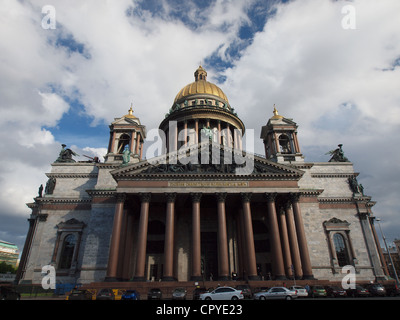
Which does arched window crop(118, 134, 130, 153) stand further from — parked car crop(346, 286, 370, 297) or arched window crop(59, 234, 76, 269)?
parked car crop(346, 286, 370, 297)

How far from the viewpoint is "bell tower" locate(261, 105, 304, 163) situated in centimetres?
3856

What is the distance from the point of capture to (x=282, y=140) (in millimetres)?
41781

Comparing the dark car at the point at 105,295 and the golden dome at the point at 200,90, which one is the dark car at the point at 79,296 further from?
the golden dome at the point at 200,90

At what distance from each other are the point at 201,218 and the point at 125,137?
57.8 feet

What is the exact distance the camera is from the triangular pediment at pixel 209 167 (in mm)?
29359

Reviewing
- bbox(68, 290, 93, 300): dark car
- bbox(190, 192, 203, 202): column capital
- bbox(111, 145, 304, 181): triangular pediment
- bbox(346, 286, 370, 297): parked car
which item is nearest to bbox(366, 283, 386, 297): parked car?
bbox(346, 286, 370, 297): parked car

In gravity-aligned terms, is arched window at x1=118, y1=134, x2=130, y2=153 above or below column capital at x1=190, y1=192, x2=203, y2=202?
above

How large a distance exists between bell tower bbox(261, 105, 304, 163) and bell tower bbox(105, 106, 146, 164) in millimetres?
20271

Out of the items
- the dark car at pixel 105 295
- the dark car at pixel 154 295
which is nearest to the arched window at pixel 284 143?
the dark car at pixel 154 295

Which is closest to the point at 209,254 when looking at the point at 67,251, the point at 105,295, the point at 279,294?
the point at 279,294

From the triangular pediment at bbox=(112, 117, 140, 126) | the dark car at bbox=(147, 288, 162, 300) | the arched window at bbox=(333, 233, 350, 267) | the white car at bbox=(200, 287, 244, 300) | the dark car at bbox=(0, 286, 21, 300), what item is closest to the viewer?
the dark car at bbox=(0, 286, 21, 300)

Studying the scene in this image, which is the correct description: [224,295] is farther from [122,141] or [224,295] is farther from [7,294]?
[122,141]

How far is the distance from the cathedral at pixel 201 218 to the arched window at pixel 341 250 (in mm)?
125

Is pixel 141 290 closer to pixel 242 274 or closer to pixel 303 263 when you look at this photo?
pixel 242 274
